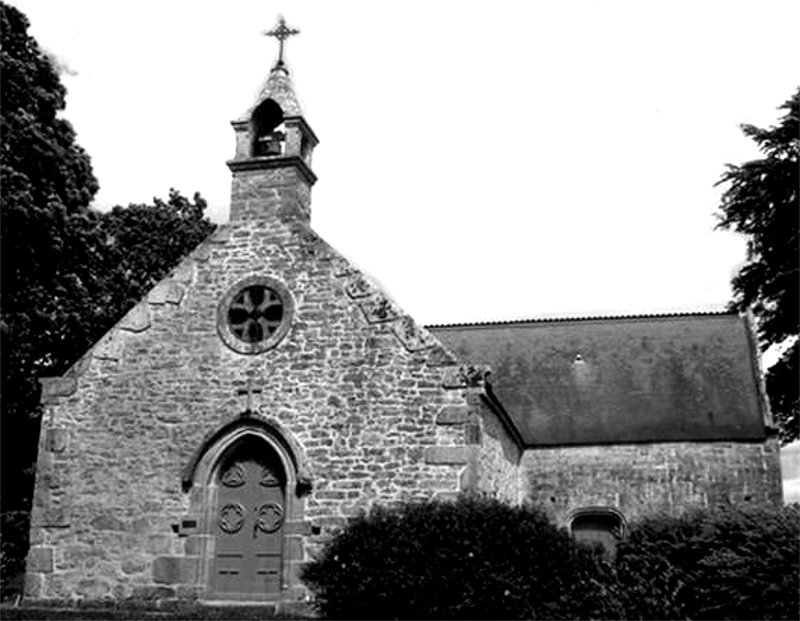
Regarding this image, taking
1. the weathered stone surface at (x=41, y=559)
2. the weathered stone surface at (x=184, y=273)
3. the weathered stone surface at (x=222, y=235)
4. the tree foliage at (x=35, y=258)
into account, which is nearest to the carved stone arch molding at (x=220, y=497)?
the weathered stone surface at (x=41, y=559)

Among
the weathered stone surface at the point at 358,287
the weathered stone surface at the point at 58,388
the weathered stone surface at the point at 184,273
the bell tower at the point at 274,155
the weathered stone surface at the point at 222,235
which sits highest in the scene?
the bell tower at the point at 274,155

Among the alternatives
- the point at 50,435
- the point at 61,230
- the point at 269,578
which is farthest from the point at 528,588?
the point at 61,230

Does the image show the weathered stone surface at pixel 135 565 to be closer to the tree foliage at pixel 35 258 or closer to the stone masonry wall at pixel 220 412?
the stone masonry wall at pixel 220 412

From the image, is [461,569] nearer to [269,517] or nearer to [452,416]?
[452,416]

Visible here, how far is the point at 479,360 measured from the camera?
26562 mm

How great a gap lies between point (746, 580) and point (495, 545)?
11.4 ft

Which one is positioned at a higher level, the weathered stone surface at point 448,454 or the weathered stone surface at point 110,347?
the weathered stone surface at point 110,347

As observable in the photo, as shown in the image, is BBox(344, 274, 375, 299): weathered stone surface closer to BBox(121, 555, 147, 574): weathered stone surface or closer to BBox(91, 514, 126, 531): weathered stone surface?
BBox(91, 514, 126, 531): weathered stone surface

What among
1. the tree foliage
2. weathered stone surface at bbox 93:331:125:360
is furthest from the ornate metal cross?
the tree foliage

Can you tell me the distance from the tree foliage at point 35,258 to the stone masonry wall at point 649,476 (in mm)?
11076

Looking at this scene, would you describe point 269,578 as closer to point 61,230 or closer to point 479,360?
point 61,230

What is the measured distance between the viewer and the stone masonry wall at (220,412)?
16328mm

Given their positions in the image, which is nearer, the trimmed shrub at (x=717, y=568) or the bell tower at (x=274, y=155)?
the trimmed shrub at (x=717, y=568)

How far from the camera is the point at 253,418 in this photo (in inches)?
674
